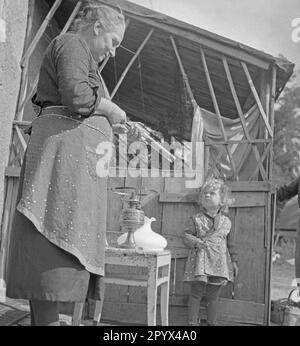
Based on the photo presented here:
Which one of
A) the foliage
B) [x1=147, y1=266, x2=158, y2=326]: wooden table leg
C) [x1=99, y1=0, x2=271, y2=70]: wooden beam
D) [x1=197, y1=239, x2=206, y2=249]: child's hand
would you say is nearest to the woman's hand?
[x1=147, y1=266, x2=158, y2=326]: wooden table leg

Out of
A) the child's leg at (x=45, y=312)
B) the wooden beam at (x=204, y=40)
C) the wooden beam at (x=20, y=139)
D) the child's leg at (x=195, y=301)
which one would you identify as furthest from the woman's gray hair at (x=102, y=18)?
the wooden beam at (x=20, y=139)

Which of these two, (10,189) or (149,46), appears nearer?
(10,189)

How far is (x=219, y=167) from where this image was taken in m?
3.96

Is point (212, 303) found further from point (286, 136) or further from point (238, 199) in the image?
point (286, 136)

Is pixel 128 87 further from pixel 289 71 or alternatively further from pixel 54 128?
pixel 54 128

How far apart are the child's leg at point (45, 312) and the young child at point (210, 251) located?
1.96 meters

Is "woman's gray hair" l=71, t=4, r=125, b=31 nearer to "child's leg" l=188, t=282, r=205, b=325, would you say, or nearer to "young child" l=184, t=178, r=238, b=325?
"young child" l=184, t=178, r=238, b=325

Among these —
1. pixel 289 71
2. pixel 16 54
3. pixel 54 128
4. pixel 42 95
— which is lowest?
pixel 54 128

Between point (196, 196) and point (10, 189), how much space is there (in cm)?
166

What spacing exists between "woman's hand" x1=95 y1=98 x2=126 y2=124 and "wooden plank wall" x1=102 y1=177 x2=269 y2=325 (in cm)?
219

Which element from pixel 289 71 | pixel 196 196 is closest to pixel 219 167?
pixel 196 196

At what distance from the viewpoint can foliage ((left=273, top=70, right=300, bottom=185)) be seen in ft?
28.8

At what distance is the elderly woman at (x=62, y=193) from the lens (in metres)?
1.28

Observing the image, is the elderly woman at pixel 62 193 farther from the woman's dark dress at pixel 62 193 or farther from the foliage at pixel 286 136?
the foliage at pixel 286 136
